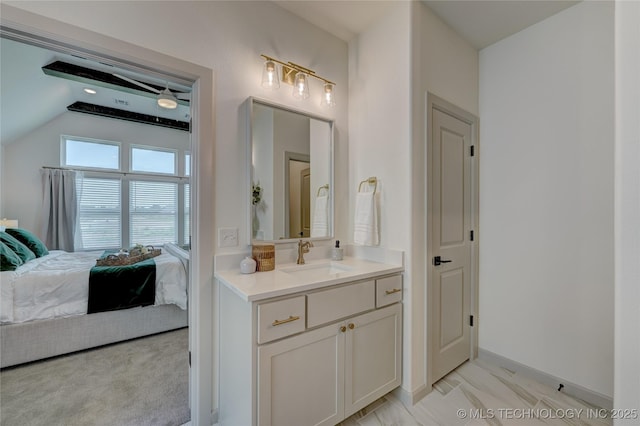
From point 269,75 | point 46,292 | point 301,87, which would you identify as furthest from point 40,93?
point 301,87

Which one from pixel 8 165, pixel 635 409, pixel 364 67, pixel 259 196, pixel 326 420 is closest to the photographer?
pixel 635 409

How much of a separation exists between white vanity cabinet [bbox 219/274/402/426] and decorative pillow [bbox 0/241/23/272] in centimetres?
239

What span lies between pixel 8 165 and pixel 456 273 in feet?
20.8

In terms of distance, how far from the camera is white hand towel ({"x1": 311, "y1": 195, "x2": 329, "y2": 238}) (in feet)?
6.64

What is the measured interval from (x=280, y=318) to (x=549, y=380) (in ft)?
7.07

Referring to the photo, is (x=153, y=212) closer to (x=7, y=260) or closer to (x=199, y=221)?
(x=7, y=260)

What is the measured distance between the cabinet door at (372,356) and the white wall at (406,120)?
3.9 inches

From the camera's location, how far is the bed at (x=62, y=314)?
7.00ft

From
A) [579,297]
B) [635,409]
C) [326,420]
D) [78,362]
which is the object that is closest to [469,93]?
[579,297]

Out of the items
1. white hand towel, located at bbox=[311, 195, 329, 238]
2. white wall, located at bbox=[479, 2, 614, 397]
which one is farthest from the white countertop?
white wall, located at bbox=[479, 2, 614, 397]

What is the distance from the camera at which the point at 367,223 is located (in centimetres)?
188

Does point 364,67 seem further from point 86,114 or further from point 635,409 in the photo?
point 86,114

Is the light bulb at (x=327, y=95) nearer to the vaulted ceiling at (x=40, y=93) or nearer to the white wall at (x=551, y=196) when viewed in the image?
the vaulted ceiling at (x=40, y=93)

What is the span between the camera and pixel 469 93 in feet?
7.26
